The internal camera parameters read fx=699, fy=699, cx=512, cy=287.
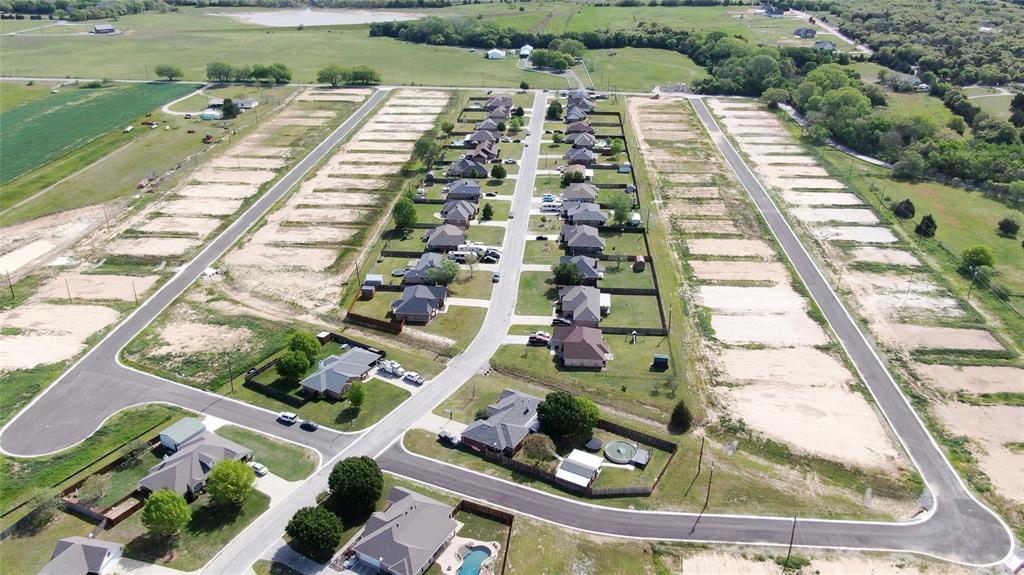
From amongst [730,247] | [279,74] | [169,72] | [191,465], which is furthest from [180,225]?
[169,72]

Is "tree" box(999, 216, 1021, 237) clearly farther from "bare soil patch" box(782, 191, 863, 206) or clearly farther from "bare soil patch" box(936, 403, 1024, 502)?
"bare soil patch" box(936, 403, 1024, 502)

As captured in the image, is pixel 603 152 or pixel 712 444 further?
pixel 603 152

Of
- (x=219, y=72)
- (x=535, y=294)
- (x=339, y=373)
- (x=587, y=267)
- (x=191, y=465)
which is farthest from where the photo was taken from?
(x=219, y=72)

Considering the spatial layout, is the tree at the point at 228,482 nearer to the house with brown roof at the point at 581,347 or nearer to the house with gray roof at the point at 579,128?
the house with brown roof at the point at 581,347

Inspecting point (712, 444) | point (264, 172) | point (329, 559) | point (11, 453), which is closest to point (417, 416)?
point (329, 559)

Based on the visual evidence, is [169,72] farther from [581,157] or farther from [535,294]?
[535,294]

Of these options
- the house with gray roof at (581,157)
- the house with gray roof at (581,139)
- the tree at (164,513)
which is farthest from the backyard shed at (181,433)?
the house with gray roof at (581,139)

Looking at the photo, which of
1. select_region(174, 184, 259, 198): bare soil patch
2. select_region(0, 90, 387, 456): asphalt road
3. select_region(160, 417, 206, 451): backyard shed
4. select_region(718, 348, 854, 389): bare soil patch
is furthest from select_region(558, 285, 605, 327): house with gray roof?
select_region(174, 184, 259, 198): bare soil patch

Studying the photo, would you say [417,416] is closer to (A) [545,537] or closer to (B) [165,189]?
(A) [545,537]
